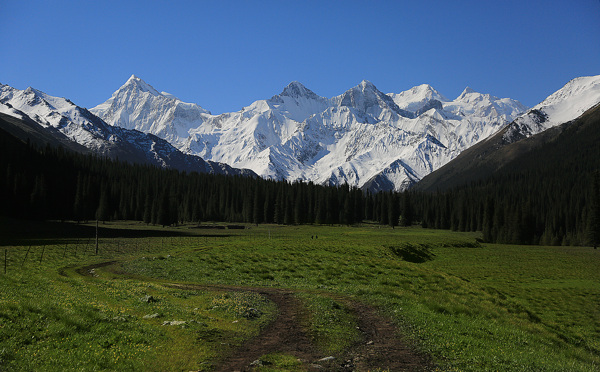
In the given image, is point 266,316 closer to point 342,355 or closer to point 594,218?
point 342,355

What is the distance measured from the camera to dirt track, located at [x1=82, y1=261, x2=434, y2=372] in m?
15.0

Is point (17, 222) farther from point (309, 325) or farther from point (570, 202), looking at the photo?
point (570, 202)

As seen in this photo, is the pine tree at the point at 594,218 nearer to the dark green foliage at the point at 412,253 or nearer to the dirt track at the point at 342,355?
the dark green foliage at the point at 412,253

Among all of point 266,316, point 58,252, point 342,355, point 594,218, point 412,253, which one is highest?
point 594,218

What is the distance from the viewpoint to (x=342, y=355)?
16.5 meters

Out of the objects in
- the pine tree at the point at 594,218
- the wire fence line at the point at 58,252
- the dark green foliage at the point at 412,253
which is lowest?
the wire fence line at the point at 58,252

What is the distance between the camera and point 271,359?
15.4 metres

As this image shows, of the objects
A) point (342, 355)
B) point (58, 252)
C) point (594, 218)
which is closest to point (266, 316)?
point (342, 355)

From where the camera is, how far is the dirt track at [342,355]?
15.0 meters

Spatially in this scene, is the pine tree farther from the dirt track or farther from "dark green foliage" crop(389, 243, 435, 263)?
the dirt track

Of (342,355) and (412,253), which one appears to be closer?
(342,355)

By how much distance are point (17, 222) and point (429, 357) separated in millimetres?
152426

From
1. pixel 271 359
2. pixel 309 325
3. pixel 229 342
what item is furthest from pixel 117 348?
pixel 309 325

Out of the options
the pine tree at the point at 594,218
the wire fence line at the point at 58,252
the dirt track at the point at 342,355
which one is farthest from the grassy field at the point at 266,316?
the pine tree at the point at 594,218
